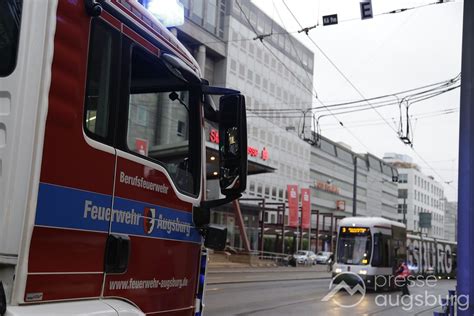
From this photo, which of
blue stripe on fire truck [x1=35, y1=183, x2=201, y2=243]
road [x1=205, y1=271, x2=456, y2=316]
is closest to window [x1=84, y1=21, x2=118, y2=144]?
blue stripe on fire truck [x1=35, y1=183, x2=201, y2=243]

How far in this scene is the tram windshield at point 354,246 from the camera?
79.6 feet

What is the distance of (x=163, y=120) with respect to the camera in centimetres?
376

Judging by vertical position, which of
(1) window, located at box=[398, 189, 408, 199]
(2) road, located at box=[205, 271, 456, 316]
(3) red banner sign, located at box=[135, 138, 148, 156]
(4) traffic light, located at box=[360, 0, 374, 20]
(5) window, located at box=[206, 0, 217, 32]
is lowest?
(2) road, located at box=[205, 271, 456, 316]

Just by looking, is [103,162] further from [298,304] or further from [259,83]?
[259,83]

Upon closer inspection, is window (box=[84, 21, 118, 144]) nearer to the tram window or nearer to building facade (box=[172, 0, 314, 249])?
the tram window

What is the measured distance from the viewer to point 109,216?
2.98 meters

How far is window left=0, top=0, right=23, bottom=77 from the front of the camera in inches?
104

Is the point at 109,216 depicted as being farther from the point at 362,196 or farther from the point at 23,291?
the point at 362,196

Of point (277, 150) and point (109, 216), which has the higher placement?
point (277, 150)

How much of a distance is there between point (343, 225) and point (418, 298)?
4526mm

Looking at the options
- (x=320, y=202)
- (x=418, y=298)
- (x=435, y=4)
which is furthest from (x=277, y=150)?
(x=435, y=4)

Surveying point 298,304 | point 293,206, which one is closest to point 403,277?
point 298,304

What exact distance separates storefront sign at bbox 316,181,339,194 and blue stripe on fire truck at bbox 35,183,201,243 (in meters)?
81.8

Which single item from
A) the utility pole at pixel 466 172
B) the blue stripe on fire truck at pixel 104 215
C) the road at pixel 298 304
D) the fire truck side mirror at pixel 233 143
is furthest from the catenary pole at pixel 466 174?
the road at pixel 298 304
